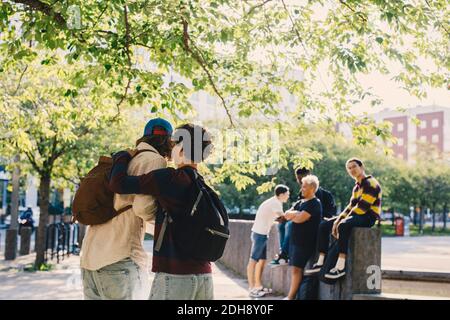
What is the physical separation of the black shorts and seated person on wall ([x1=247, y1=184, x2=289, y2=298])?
1.52m

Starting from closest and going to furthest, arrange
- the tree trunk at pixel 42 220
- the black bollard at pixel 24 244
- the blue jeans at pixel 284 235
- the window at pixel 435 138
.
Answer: the blue jeans at pixel 284 235
the tree trunk at pixel 42 220
the black bollard at pixel 24 244
the window at pixel 435 138

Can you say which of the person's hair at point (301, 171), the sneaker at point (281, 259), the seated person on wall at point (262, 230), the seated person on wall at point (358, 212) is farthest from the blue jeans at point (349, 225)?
the seated person on wall at point (262, 230)

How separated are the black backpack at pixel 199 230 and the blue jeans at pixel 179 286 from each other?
12 centimetres

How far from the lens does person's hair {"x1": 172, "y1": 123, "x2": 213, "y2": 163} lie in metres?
3.84

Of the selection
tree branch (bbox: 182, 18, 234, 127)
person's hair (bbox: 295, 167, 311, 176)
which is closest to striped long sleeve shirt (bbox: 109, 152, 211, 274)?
tree branch (bbox: 182, 18, 234, 127)

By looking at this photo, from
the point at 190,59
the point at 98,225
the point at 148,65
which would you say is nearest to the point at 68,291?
the point at 148,65

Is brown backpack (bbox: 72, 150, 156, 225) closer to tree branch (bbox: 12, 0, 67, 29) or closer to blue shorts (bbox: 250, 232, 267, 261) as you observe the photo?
tree branch (bbox: 12, 0, 67, 29)

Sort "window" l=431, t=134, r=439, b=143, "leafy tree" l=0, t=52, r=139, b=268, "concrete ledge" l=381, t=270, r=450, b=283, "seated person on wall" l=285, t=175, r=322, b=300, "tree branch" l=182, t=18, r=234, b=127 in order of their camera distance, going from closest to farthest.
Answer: "tree branch" l=182, t=18, r=234, b=127
"seated person on wall" l=285, t=175, r=322, b=300
"concrete ledge" l=381, t=270, r=450, b=283
"leafy tree" l=0, t=52, r=139, b=268
"window" l=431, t=134, r=439, b=143

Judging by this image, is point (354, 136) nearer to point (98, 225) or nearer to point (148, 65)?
point (148, 65)

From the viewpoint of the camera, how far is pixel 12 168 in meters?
17.8

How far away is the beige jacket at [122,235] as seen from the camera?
3.87 m

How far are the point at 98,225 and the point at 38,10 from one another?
4.29m

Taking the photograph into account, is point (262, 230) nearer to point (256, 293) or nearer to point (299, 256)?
point (256, 293)

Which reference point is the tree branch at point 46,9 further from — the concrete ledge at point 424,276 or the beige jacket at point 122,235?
the concrete ledge at point 424,276
